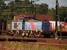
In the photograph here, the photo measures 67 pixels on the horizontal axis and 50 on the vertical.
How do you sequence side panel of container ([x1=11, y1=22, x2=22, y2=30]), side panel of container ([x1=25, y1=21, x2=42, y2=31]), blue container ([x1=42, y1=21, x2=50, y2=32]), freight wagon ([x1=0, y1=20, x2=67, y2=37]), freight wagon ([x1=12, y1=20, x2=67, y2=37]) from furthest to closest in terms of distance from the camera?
side panel of container ([x1=11, y1=22, x2=22, y2=30]) < side panel of container ([x1=25, y1=21, x2=42, y2=31]) < blue container ([x1=42, y1=21, x2=50, y2=32]) < freight wagon ([x1=12, y1=20, x2=67, y2=37]) < freight wagon ([x1=0, y1=20, x2=67, y2=37])

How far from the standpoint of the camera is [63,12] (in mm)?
71062

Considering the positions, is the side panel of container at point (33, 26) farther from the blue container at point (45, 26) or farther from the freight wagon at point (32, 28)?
the blue container at point (45, 26)

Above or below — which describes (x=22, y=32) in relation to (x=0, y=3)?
below

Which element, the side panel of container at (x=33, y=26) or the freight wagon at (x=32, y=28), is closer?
the freight wagon at (x=32, y=28)

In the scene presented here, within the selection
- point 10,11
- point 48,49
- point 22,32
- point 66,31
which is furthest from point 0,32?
point 48,49

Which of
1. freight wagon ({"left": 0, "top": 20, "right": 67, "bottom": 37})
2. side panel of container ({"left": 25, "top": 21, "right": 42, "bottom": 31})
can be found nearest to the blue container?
freight wagon ({"left": 0, "top": 20, "right": 67, "bottom": 37})

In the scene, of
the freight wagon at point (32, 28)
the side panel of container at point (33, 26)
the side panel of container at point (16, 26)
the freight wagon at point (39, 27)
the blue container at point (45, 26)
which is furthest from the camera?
the side panel of container at point (16, 26)

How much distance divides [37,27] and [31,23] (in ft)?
3.69

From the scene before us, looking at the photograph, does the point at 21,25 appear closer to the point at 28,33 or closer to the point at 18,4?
the point at 28,33

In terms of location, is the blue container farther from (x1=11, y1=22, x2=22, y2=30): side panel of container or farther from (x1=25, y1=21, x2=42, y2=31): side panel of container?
(x1=11, y1=22, x2=22, y2=30): side panel of container

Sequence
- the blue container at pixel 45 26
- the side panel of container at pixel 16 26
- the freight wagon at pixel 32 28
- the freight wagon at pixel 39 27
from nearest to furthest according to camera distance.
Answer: the freight wagon at pixel 32 28
the freight wagon at pixel 39 27
the blue container at pixel 45 26
the side panel of container at pixel 16 26

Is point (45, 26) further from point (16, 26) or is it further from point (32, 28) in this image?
point (16, 26)

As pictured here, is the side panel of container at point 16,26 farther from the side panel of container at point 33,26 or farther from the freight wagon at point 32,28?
the side panel of container at point 33,26

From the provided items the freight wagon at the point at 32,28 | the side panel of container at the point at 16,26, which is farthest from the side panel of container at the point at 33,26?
the side panel of container at the point at 16,26
